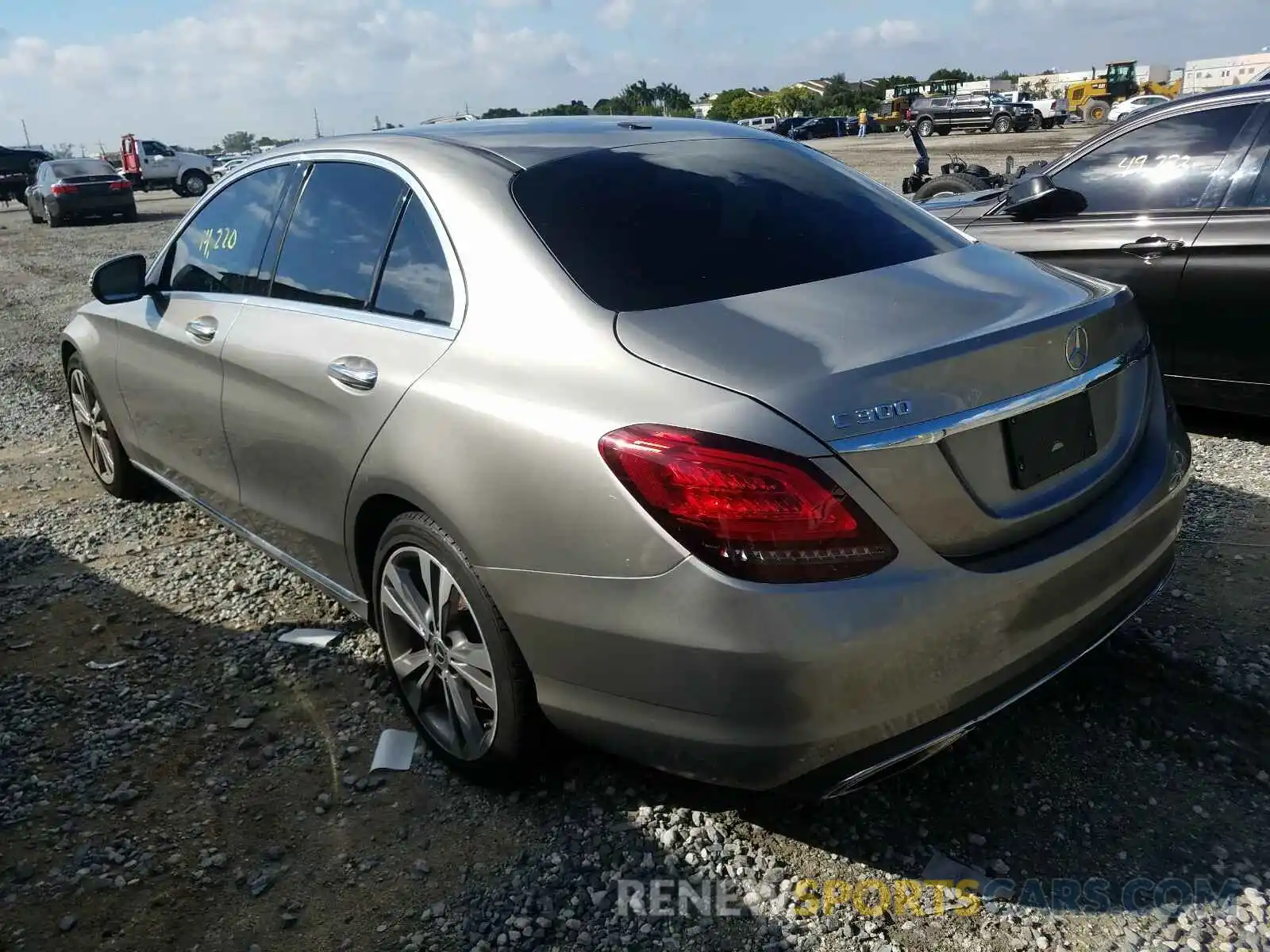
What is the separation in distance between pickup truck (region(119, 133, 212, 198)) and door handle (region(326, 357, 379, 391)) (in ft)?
119

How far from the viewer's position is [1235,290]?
15.6 ft

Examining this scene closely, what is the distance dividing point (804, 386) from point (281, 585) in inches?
112

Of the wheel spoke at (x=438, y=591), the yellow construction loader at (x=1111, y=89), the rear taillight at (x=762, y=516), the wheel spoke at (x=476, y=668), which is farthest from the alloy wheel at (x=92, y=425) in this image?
the yellow construction loader at (x=1111, y=89)

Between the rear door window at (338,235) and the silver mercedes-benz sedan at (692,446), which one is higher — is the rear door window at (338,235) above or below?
above

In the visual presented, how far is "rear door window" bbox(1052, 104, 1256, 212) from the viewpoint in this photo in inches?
193

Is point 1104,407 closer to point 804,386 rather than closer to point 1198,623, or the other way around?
point 804,386

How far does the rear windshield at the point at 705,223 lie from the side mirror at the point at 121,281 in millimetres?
2273

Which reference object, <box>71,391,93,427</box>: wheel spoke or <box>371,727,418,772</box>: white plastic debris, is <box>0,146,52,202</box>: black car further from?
<box>371,727,418,772</box>: white plastic debris

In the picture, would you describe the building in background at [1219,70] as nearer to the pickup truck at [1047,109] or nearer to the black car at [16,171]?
the pickup truck at [1047,109]

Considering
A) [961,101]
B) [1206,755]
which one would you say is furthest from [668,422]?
[961,101]

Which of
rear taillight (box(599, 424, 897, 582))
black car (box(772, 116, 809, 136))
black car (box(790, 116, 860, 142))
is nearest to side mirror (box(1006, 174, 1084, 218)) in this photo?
rear taillight (box(599, 424, 897, 582))

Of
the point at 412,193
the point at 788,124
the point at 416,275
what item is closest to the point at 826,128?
the point at 788,124

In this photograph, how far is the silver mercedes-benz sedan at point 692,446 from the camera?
204 centimetres

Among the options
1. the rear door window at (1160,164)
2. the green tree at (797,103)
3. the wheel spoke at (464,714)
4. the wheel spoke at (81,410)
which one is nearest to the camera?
the wheel spoke at (464,714)
